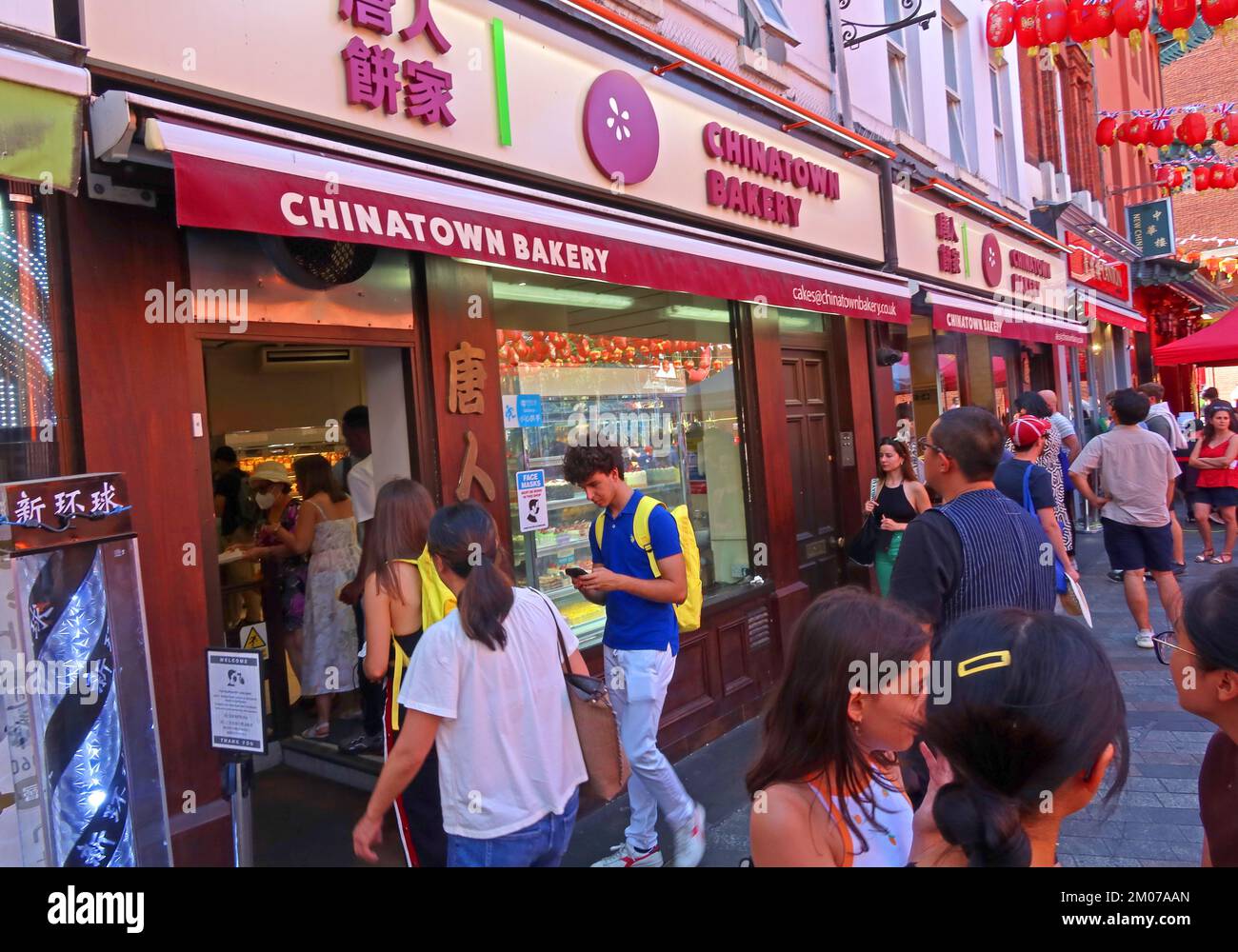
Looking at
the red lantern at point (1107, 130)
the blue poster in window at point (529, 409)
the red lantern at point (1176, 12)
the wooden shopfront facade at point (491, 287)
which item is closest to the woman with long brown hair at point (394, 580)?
the wooden shopfront facade at point (491, 287)

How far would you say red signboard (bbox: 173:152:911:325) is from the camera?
2.95 meters

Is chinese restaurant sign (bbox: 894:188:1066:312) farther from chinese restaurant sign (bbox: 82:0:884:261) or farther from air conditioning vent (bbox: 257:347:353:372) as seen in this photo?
air conditioning vent (bbox: 257:347:353:372)

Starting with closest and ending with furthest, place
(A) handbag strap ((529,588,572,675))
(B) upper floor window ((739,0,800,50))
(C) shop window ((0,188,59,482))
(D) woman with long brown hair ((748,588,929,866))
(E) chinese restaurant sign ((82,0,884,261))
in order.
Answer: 1. (D) woman with long brown hair ((748,588,929,866))
2. (A) handbag strap ((529,588,572,675))
3. (C) shop window ((0,188,59,482))
4. (E) chinese restaurant sign ((82,0,884,261))
5. (B) upper floor window ((739,0,800,50))

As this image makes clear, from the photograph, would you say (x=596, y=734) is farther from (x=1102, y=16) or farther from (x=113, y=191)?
(x=1102, y=16)

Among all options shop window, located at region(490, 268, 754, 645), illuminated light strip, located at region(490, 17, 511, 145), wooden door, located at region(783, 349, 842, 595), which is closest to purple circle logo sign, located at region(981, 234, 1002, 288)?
wooden door, located at region(783, 349, 842, 595)

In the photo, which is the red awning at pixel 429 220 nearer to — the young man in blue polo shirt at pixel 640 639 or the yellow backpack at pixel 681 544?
the young man in blue polo shirt at pixel 640 639

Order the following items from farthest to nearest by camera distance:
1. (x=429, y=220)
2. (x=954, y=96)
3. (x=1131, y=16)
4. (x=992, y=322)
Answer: (x=954, y=96) < (x=992, y=322) < (x=1131, y=16) < (x=429, y=220)

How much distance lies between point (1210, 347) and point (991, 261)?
3488mm

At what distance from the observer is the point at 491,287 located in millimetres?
4855

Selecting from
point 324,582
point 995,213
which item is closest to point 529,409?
point 324,582

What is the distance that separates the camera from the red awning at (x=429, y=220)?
2.95m

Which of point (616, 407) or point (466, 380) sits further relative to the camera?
point (616, 407)

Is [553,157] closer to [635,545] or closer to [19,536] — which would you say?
[635,545]

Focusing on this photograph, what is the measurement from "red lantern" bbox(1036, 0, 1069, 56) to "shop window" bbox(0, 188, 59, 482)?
9.94 metres
